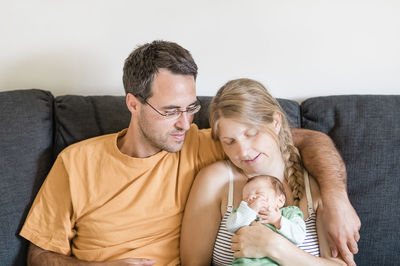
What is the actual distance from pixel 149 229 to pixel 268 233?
52 centimetres

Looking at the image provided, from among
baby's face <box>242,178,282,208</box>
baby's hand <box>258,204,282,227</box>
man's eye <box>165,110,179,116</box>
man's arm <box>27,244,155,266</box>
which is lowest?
man's arm <box>27,244,155,266</box>

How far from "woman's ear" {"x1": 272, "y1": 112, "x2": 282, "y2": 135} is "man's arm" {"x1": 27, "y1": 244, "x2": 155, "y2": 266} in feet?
2.43

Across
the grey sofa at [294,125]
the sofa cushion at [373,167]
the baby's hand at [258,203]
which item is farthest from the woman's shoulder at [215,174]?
the sofa cushion at [373,167]

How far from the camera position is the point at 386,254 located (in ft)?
5.70

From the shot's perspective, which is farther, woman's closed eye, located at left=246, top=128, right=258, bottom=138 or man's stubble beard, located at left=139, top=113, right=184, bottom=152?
man's stubble beard, located at left=139, top=113, right=184, bottom=152

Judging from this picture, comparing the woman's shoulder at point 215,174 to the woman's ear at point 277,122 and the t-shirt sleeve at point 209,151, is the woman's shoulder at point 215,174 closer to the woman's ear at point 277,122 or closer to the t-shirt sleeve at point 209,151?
the t-shirt sleeve at point 209,151

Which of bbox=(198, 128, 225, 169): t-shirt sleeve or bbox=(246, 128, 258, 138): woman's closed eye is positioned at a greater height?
bbox=(246, 128, 258, 138): woman's closed eye

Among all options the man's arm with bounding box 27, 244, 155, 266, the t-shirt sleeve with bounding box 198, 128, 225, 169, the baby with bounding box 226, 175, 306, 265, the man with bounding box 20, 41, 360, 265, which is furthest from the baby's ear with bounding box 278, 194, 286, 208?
the man's arm with bounding box 27, 244, 155, 266

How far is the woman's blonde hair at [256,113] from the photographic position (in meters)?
1.56

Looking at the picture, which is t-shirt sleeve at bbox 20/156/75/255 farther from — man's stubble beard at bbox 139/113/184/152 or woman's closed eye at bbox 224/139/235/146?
woman's closed eye at bbox 224/139/235/146

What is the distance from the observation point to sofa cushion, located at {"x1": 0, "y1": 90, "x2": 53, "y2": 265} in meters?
1.74

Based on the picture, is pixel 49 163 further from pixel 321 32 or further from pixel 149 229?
pixel 321 32

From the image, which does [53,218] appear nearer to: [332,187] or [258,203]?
[258,203]

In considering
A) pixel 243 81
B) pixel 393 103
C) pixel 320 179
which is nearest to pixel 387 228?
pixel 320 179
